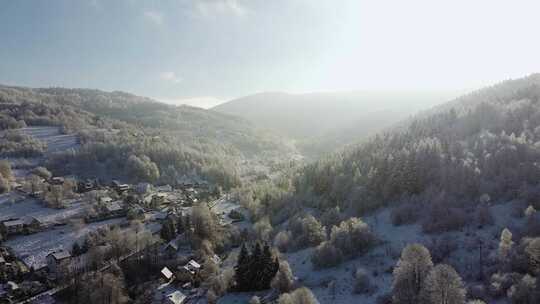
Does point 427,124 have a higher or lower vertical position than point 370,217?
higher

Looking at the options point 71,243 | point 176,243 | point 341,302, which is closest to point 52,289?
point 71,243

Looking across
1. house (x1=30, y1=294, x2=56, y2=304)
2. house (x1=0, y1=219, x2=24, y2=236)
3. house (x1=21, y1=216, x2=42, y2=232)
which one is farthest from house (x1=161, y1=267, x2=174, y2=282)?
house (x1=0, y1=219, x2=24, y2=236)

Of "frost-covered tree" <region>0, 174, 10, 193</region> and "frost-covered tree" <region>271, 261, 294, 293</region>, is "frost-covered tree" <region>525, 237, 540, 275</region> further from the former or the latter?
"frost-covered tree" <region>0, 174, 10, 193</region>

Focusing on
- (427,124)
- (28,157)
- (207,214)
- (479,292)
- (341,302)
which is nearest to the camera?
(479,292)

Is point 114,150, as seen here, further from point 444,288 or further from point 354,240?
point 444,288

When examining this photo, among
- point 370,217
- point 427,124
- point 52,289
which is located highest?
point 427,124

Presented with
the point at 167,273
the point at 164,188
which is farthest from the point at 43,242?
the point at 164,188

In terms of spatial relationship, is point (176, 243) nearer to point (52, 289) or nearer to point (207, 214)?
point (207, 214)
